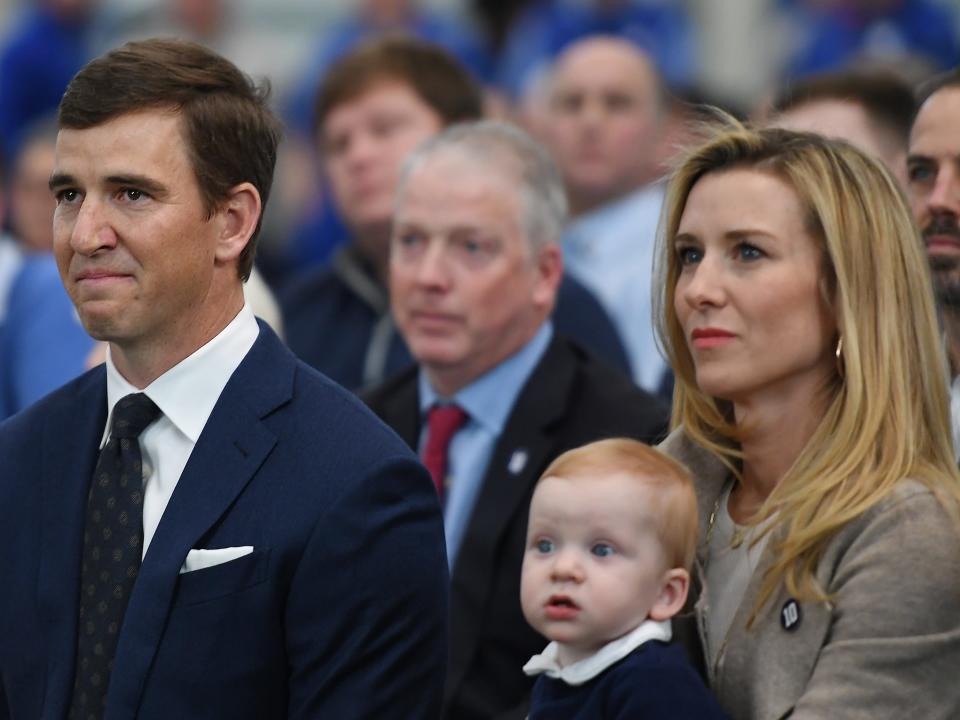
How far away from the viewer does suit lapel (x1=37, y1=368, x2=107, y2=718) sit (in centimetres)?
301

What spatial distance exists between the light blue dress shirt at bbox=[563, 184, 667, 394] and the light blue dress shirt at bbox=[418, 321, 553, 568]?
1.49 meters

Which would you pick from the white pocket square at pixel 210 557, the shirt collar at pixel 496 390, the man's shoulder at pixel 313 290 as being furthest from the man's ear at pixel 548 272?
the white pocket square at pixel 210 557

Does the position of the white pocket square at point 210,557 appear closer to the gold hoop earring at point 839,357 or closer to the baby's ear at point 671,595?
the baby's ear at point 671,595

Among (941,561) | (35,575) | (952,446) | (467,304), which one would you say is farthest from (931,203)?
(35,575)

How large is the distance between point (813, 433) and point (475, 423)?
4.67 feet

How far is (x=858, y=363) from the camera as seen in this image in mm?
3057

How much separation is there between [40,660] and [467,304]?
178 cm

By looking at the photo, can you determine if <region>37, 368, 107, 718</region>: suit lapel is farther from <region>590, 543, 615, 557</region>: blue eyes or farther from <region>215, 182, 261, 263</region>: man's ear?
<region>590, 543, 615, 557</region>: blue eyes

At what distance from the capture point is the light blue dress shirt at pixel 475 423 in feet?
14.3

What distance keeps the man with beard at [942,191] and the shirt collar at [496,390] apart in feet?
3.76

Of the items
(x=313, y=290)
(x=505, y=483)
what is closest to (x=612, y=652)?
(x=505, y=483)

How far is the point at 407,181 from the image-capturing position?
4.77m

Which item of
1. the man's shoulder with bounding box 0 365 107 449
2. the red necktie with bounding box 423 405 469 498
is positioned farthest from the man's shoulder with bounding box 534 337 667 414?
the man's shoulder with bounding box 0 365 107 449

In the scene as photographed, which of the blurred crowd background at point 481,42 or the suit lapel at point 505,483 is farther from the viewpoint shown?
the blurred crowd background at point 481,42
